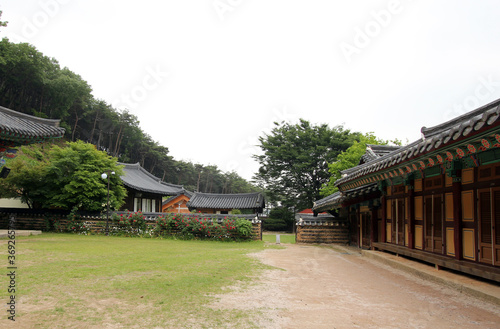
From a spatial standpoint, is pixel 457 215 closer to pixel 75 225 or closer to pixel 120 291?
pixel 120 291

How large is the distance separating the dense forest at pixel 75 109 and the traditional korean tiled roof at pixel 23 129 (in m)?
28.4

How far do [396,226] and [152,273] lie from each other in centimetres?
783

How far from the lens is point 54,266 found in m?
6.70

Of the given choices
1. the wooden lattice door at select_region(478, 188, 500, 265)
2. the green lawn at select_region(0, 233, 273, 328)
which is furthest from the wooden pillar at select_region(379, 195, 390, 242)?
the green lawn at select_region(0, 233, 273, 328)

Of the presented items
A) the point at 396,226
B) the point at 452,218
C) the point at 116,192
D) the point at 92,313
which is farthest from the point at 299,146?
the point at 92,313

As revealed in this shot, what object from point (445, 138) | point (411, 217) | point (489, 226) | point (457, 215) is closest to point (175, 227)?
point (411, 217)

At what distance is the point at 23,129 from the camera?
9555 millimetres

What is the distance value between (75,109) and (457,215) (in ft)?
150

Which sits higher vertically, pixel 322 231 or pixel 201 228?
pixel 201 228

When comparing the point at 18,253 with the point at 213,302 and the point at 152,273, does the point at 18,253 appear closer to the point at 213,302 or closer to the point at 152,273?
the point at 152,273

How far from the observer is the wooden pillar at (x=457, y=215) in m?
6.88

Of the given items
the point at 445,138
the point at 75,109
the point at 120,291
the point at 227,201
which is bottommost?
the point at 120,291

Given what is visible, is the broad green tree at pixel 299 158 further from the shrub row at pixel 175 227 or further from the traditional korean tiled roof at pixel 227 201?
the shrub row at pixel 175 227

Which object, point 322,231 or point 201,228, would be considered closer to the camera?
point 201,228
